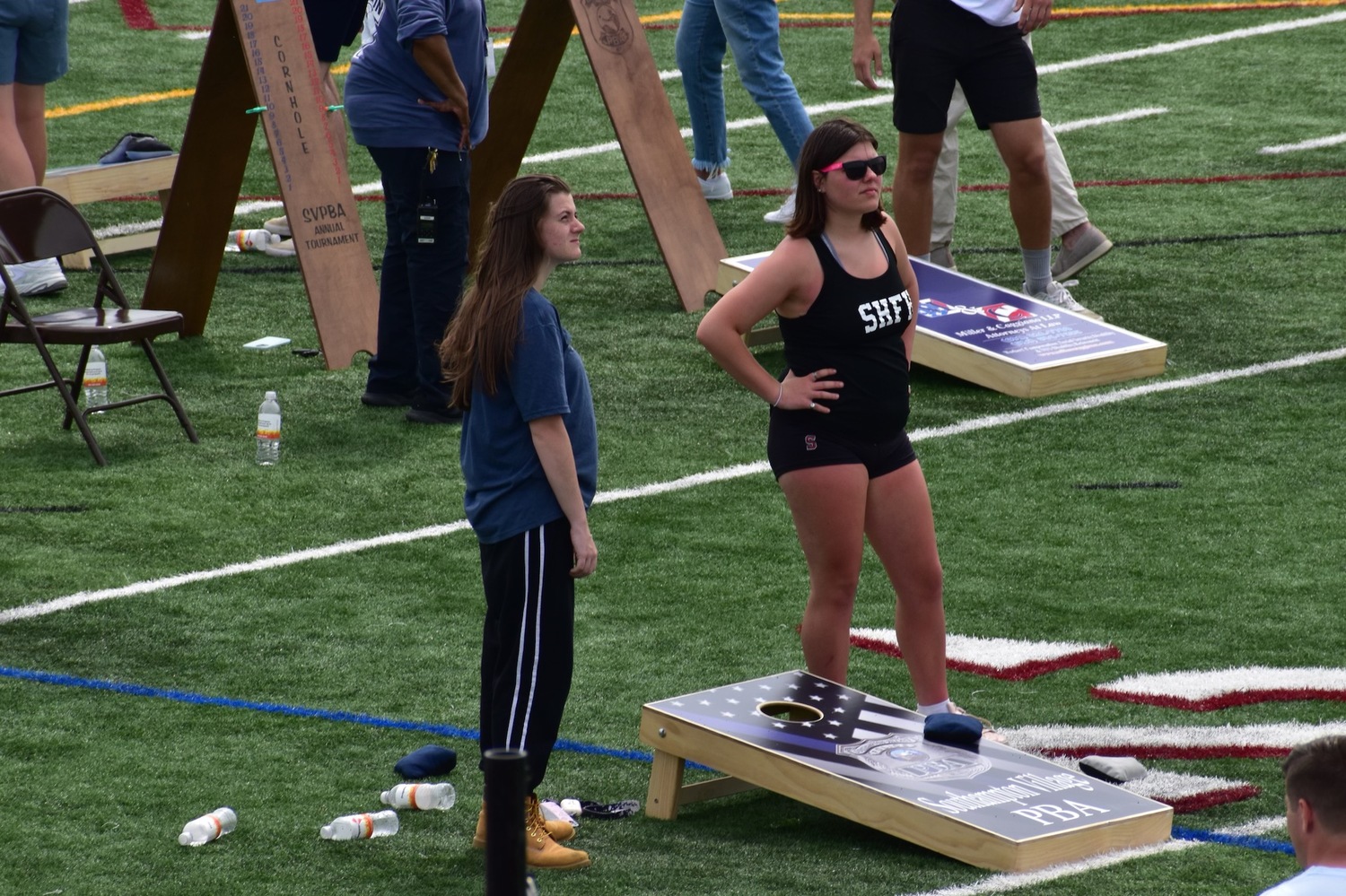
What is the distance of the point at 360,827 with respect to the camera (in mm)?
5285

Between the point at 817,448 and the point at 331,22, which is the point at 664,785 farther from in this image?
the point at 331,22

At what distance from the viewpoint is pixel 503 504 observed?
5102 millimetres

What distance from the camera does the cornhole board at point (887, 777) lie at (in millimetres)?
4992

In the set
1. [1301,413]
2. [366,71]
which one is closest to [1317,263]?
[1301,413]

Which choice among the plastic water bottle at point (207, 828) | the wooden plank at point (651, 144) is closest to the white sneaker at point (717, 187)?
the wooden plank at point (651, 144)

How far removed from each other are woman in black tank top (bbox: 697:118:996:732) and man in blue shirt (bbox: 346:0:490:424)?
3.20 metres

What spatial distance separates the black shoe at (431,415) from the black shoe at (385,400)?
0.62 feet

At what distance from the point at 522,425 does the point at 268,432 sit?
3658mm

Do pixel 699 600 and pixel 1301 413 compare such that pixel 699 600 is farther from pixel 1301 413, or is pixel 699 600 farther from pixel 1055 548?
pixel 1301 413

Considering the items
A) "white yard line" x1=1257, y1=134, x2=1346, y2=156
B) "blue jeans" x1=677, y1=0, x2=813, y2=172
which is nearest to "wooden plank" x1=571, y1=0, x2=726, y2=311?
"blue jeans" x1=677, y1=0, x2=813, y2=172

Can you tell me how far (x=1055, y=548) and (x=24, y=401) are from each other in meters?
4.55

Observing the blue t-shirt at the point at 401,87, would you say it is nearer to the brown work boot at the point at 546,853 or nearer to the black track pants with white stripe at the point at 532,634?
the black track pants with white stripe at the point at 532,634

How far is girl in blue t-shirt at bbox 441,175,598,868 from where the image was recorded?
5043 millimetres

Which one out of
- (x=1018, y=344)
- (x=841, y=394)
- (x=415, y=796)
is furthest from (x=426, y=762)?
(x=1018, y=344)
